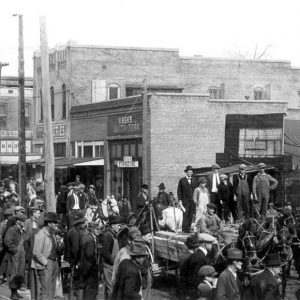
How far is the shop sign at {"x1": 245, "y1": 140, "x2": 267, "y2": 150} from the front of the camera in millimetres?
33281

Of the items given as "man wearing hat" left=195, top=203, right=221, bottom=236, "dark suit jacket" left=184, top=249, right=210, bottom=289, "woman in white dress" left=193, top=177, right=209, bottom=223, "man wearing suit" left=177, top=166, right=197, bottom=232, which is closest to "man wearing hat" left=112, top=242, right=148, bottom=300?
"dark suit jacket" left=184, top=249, right=210, bottom=289

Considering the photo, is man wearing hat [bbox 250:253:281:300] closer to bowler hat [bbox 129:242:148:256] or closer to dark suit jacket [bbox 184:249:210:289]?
bowler hat [bbox 129:242:148:256]

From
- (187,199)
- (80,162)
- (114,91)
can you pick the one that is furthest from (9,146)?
(187,199)

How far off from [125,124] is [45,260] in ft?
90.6

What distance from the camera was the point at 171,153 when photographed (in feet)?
132

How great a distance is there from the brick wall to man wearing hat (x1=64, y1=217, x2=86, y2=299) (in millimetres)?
23849

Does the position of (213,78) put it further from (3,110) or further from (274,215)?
(274,215)

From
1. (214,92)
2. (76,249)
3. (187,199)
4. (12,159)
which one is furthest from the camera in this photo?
(12,159)

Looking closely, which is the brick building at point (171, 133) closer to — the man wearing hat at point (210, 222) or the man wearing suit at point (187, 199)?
the man wearing suit at point (187, 199)

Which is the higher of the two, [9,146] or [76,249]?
[9,146]

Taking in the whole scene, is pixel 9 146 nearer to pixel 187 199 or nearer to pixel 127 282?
pixel 187 199

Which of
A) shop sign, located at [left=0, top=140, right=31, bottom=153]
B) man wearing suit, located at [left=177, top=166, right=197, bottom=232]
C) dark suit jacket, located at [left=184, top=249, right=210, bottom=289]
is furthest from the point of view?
shop sign, located at [left=0, top=140, right=31, bottom=153]

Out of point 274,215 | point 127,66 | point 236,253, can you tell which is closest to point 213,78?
point 127,66

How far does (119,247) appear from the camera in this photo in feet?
47.6
